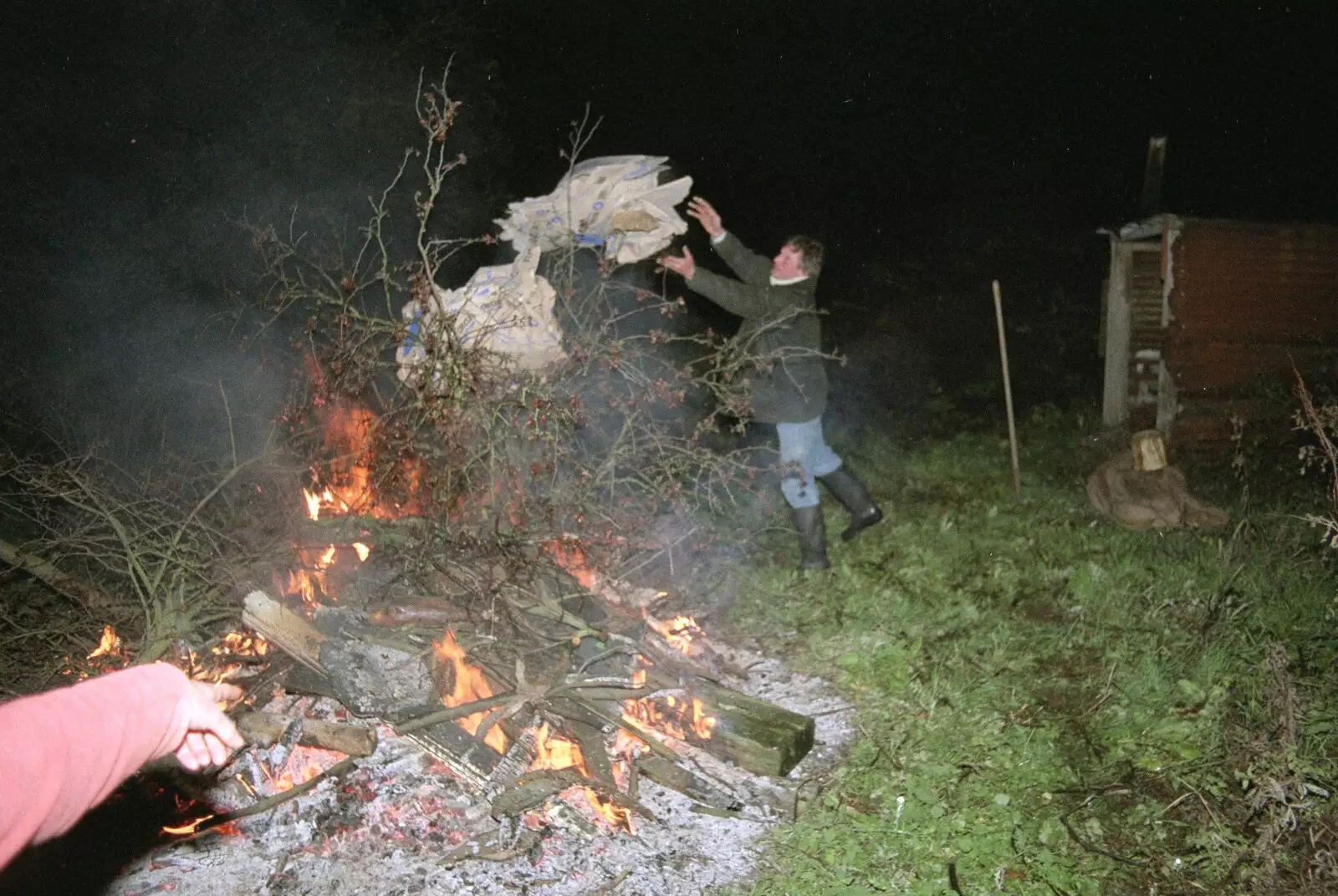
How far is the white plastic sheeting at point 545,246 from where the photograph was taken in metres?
4.52

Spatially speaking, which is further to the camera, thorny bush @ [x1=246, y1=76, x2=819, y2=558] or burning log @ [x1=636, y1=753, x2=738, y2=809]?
thorny bush @ [x1=246, y1=76, x2=819, y2=558]

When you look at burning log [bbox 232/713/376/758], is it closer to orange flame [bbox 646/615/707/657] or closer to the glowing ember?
the glowing ember

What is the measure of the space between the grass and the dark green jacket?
1.19 metres

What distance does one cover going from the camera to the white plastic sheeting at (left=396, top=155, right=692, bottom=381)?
4520 mm

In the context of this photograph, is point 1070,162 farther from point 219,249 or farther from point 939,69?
point 219,249

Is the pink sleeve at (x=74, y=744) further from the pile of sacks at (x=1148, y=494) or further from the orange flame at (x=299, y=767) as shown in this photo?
the pile of sacks at (x=1148, y=494)

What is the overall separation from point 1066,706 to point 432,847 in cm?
299

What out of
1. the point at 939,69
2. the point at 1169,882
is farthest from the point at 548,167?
the point at 1169,882

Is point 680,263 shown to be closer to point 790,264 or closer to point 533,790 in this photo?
point 790,264

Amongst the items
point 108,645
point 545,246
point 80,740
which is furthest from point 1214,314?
point 80,740

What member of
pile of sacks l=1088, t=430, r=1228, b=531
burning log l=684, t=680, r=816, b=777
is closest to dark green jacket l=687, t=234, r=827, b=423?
burning log l=684, t=680, r=816, b=777

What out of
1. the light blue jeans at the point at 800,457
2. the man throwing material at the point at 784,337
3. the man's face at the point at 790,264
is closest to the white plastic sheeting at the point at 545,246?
the man throwing material at the point at 784,337

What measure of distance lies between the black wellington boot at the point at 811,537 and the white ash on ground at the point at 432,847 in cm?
219

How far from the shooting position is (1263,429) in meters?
8.36
